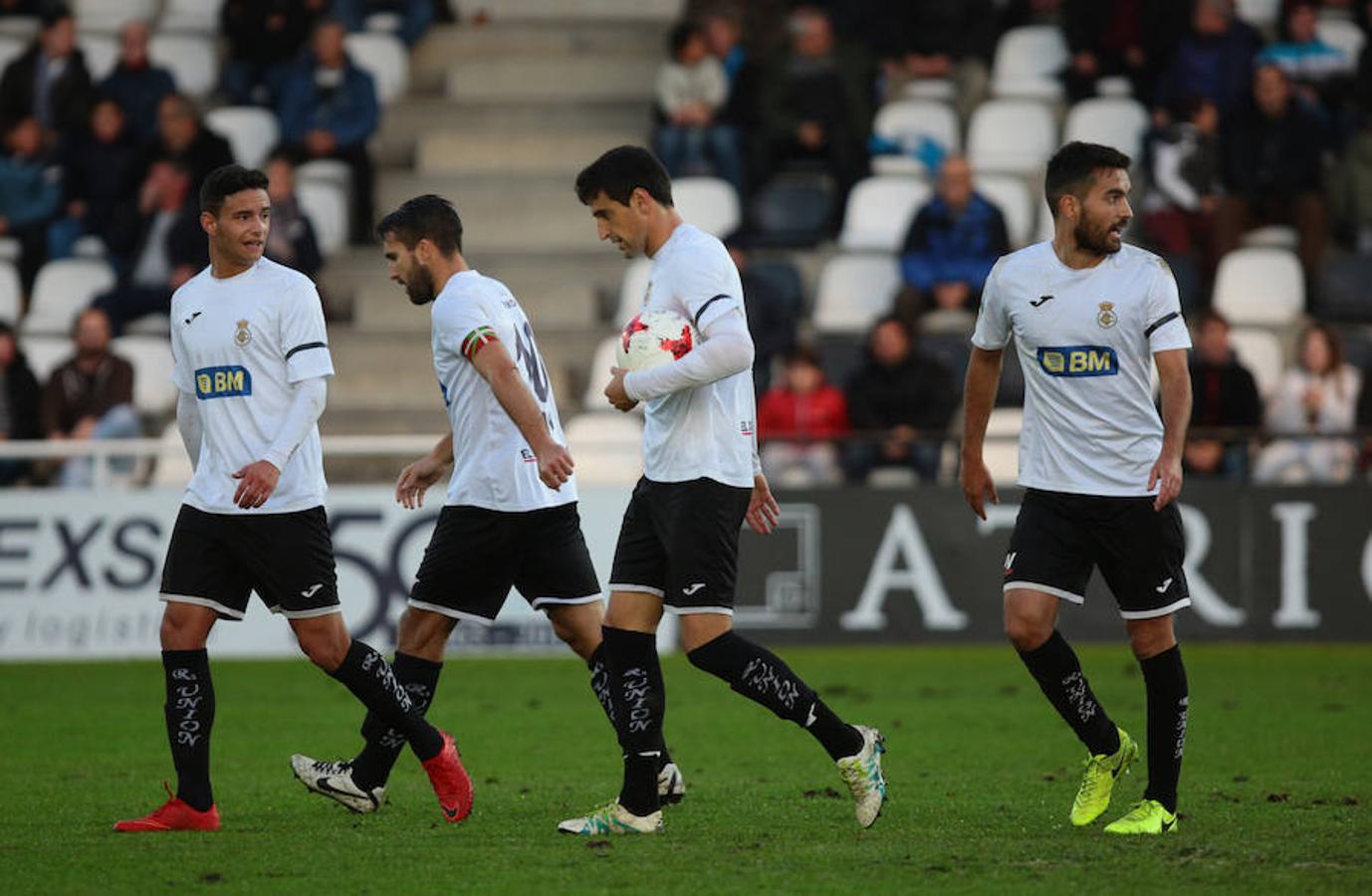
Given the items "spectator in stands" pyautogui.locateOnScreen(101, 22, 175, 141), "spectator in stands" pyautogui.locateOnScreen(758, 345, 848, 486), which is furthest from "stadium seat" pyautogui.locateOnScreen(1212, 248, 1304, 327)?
"spectator in stands" pyautogui.locateOnScreen(101, 22, 175, 141)

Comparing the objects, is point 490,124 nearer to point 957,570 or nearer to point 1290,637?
point 957,570

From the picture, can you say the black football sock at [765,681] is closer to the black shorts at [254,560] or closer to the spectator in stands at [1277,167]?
the black shorts at [254,560]

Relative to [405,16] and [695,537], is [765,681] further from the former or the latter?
[405,16]

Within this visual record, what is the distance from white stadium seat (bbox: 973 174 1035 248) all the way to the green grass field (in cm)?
505

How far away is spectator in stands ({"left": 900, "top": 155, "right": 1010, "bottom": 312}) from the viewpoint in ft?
55.4

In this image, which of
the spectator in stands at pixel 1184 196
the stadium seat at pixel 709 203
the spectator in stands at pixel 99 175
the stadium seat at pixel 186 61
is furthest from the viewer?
the stadium seat at pixel 186 61

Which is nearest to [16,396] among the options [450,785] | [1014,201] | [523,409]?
[1014,201]

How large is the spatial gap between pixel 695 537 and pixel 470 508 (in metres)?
1.00

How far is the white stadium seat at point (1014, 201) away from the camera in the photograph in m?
17.9

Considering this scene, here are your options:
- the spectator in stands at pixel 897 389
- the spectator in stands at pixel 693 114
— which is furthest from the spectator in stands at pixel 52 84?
the spectator in stands at pixel 897 389

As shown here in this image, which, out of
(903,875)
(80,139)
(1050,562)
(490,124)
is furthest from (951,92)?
(903,875)

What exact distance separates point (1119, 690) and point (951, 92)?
27.8 ft

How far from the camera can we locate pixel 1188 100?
706 inches

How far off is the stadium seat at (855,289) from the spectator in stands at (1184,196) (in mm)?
2092
